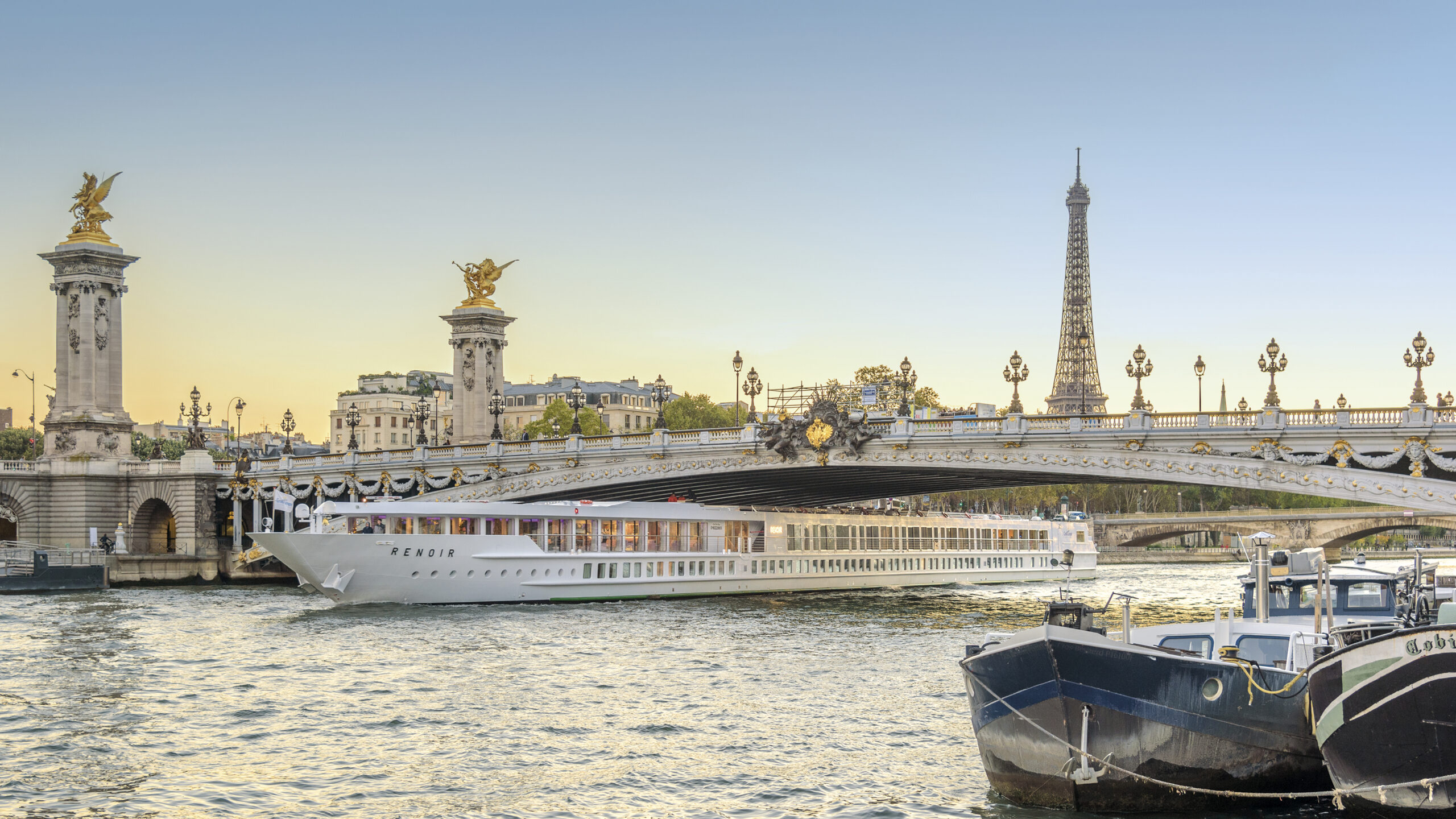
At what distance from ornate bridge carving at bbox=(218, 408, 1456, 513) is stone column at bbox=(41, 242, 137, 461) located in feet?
25.7

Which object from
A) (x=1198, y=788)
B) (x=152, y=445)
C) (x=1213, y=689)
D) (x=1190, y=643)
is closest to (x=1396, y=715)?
(x=1213, y=689)

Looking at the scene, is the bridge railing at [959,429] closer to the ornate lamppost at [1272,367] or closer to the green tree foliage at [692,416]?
the ornate lamppost at [1272,367]

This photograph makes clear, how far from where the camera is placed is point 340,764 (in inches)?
931

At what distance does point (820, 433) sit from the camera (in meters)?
58.5

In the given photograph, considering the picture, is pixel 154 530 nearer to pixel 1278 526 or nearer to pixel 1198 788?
pixel 1198 788

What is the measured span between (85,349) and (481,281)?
26.1m

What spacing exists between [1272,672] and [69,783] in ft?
58.4

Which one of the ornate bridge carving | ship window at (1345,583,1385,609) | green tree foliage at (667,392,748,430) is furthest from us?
green tree foliage at (667,392,748,430)

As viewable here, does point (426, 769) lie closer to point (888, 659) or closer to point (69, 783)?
point (69, 783)

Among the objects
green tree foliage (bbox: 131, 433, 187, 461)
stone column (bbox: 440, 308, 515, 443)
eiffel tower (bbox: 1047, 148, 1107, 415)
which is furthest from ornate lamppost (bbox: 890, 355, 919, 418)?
eiffel tower (bbox: 1047, 148, 1107, 415)

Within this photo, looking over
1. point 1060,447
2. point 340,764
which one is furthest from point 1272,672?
point 1060,447

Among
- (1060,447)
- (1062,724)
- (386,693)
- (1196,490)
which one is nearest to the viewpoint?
(1062,724)

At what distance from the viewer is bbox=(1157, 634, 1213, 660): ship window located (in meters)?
21.7

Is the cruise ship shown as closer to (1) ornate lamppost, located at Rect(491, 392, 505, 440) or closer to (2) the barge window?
(2) the barge window
